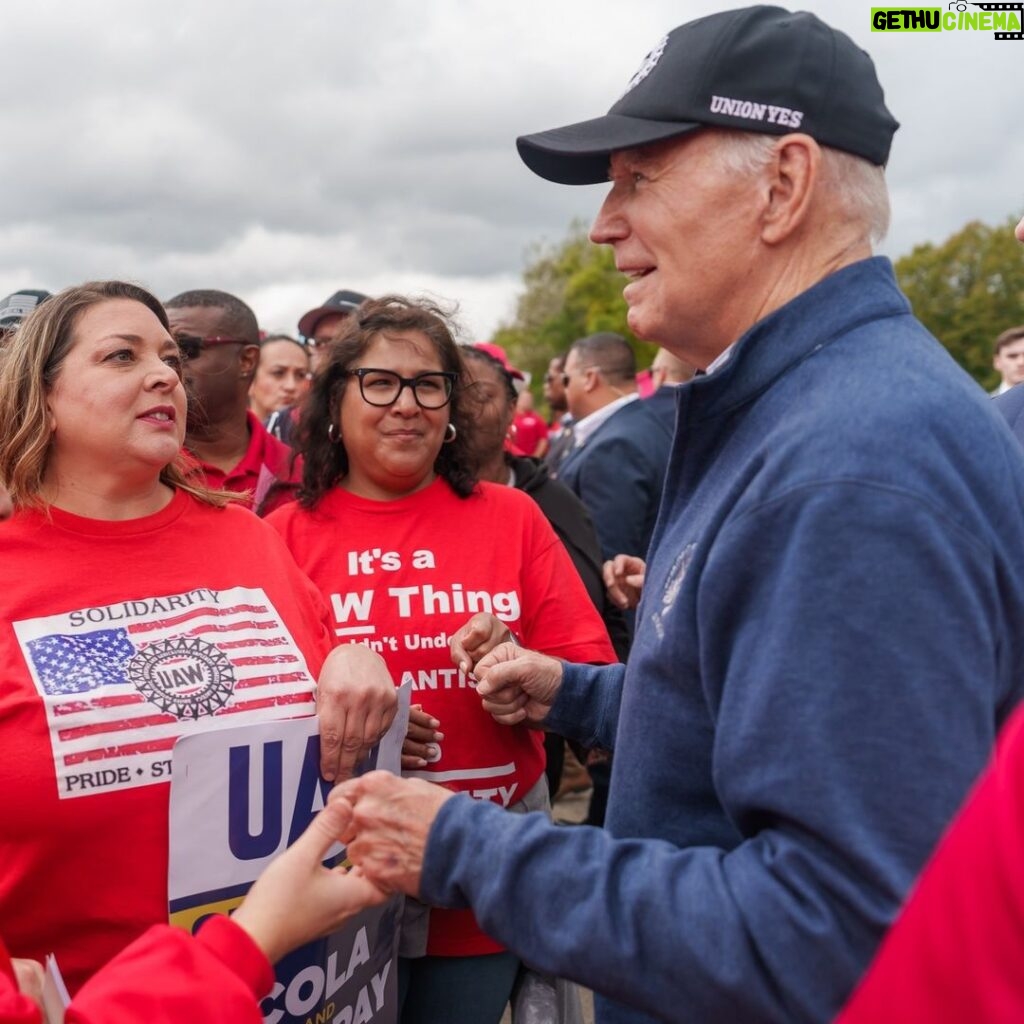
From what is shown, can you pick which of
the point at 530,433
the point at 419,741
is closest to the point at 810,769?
the point at 419,741

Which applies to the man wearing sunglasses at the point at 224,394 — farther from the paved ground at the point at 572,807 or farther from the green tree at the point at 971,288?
the green tree at the point at 971,288

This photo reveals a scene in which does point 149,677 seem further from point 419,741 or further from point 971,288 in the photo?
point 971,288

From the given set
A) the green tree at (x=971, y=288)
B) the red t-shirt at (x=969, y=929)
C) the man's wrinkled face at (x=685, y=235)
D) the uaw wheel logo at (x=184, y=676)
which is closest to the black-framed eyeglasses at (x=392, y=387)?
the uaw wheel logo at (x=184, y=676)

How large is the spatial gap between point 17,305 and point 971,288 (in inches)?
2168

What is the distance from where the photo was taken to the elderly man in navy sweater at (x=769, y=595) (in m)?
1.19

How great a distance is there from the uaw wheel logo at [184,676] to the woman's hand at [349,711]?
0.21 metres

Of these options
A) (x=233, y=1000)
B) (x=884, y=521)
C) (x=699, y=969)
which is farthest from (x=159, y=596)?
(x=884, y=521)

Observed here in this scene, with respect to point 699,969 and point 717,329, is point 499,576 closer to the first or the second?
point 717,329

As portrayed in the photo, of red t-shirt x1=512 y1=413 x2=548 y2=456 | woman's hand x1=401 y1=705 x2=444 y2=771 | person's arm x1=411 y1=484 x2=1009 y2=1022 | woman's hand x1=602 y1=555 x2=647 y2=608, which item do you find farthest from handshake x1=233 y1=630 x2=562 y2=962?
red t-shirt x1=512 y1=413 x2=548 y2=456

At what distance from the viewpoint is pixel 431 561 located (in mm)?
3139

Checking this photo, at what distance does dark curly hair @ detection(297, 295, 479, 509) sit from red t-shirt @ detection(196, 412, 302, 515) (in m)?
0.28

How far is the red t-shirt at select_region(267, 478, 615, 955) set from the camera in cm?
299

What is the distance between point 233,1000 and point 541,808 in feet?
5.63

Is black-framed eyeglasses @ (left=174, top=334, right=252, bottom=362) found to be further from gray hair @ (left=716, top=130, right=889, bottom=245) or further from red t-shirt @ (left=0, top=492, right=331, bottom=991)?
gray hair @ (left=716, top=130, right=889, bottom=245)
